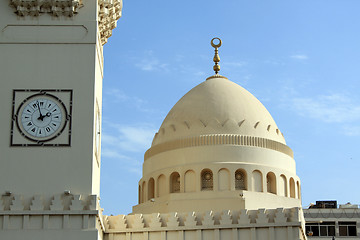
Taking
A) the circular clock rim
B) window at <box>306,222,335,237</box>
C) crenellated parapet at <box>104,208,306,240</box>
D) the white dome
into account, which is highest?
the white dome

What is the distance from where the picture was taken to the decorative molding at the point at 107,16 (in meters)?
28.6

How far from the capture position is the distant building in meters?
50.8

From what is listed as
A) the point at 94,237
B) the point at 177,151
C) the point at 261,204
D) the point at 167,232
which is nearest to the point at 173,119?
the point at 177,151

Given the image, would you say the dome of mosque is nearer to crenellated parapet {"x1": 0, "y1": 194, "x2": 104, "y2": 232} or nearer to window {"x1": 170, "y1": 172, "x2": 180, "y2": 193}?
window {"x1": 170, "y1": 172, "x2": 180, "y2": 193}

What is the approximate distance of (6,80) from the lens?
26.5 meters

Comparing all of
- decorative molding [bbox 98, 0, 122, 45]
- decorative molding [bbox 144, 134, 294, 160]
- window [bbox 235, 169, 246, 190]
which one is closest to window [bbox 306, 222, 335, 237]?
decorative molding [bbox 144, 134, 294, 160]

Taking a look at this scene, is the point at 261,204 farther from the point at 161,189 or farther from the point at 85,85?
the point at 85,85

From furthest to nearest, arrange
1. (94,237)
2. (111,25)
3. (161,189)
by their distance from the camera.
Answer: (161,189) → (111,25) → (94,237)

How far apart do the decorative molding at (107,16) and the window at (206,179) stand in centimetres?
695

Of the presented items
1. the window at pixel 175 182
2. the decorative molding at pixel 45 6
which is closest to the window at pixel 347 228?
the window at pixel 175 182

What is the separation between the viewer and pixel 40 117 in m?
26.1

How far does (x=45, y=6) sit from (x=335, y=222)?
97.8 feet

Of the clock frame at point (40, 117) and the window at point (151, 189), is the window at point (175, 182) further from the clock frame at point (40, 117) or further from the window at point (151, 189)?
the clock frame at point (40, 117)

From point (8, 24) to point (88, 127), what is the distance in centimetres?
479
